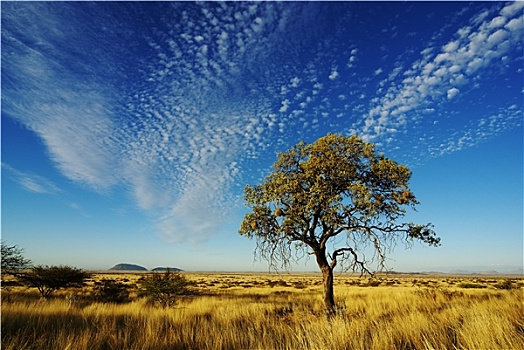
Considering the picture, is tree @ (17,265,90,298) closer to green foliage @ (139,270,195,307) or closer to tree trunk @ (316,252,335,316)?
green foliage @ (139,270,195,307)

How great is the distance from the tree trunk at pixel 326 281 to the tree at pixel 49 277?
18.5 metres

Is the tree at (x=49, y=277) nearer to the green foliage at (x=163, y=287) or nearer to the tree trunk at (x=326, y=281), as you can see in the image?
the green foliage at (x=163, y=287)

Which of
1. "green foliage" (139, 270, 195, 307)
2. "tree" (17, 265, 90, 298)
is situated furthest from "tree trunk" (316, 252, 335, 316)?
"tree" (17, 265, 90, 298)

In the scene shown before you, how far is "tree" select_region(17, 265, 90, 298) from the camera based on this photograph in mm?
20312

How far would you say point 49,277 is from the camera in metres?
20.8

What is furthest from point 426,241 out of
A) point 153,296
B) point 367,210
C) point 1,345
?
point 153,296

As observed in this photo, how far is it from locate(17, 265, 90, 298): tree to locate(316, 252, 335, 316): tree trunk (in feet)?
60.9

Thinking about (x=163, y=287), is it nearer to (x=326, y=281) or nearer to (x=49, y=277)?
(x=49, y=277)

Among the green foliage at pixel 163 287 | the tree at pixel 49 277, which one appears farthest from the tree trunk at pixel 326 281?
the tree at pixel 49 277

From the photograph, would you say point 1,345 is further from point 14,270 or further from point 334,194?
point 14,270

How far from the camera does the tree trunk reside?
12.4 meters

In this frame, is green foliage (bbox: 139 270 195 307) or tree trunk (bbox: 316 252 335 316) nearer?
tree trunk (bbox: 316 252 335 316)

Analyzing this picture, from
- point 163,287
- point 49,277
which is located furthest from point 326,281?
point 49,277

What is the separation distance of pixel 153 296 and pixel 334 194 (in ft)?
49.1
